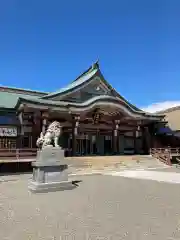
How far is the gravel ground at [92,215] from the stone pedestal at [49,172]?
22.0 inches

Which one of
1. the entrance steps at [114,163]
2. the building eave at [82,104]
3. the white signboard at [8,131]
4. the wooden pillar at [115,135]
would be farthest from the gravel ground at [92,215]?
the wooden pillar at [115,135]

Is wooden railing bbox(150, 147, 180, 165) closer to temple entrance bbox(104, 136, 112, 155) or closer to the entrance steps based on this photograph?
the entrance steps

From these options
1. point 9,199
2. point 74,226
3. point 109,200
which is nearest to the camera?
point 74,226

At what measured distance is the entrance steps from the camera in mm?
20453

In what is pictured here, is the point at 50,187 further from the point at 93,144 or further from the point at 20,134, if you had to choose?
the point at 93,144

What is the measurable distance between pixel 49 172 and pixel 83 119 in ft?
47.9

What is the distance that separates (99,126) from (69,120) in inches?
149

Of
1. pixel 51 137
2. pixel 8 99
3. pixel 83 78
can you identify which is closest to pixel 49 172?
pixel 51 137

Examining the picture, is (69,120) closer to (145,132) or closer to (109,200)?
(145,132)

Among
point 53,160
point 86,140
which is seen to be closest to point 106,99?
point 86,140

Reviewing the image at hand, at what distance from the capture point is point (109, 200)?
855 cm

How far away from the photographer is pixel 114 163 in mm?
21875

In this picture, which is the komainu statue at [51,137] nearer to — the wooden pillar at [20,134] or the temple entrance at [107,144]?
the wooden pillar at [20,134]

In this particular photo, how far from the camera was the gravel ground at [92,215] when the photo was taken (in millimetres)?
5280
